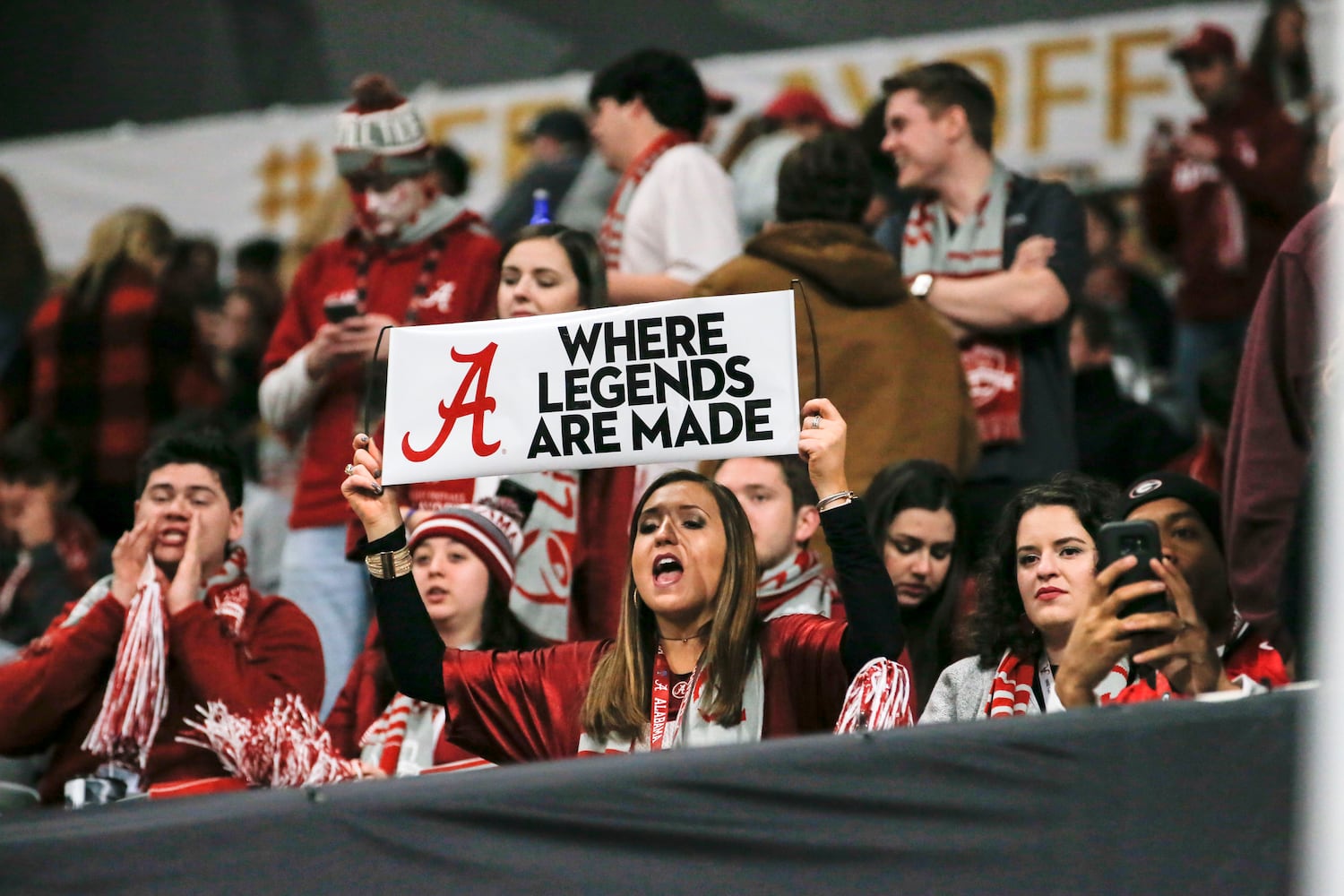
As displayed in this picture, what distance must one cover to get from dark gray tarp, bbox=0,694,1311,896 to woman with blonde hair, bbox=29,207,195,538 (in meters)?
4.16

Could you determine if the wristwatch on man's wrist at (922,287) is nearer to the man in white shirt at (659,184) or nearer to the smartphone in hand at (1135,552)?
the man in white shirt at (659,184)

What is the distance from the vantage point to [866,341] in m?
5.30

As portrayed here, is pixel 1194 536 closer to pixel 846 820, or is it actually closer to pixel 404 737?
pixel 846 820

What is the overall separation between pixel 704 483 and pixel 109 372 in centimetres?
362

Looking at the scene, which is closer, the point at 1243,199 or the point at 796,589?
the point at 796,589

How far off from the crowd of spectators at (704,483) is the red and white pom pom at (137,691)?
0.01 m

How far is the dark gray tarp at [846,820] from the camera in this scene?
10.3ft

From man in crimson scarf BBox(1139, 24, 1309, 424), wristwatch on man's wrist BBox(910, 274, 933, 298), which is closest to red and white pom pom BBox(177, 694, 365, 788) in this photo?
wristwatch on man's wrist BBox(910, 274, 933, 298)

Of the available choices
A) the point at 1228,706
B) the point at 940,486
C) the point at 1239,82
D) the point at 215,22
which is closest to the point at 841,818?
the point at 1228,706

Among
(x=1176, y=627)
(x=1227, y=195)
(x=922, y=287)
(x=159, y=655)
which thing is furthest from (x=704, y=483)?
(x=1227, y=195)

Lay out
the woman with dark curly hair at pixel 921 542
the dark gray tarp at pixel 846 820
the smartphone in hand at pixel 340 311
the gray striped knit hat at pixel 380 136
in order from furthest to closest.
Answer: the gray striped knit hat at pixel 380 136, the smartphone in hand at pixel 340 311, the woman with dark curly hair at pixel 921 542, the dark gray tarp at pixel 846 820

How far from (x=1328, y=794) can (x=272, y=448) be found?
236 inches

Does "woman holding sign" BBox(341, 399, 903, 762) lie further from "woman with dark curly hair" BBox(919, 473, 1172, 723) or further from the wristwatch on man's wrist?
the wristwatch on man's wrist

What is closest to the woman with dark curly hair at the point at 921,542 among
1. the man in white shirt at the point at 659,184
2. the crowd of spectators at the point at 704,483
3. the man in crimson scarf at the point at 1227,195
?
the crowd of spectators at the point at 704,483
